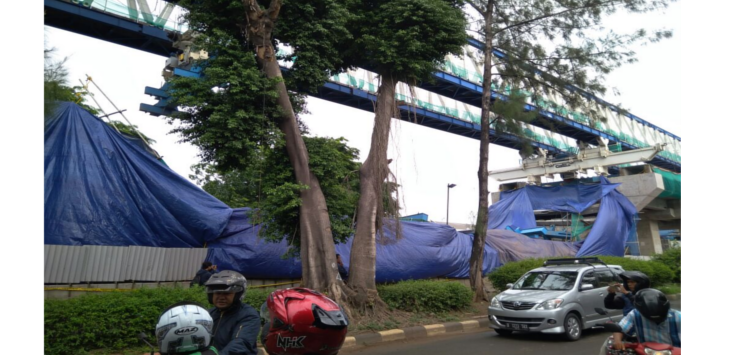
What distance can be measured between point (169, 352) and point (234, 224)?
10947 mm

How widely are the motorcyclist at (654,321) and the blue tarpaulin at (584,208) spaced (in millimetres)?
20764

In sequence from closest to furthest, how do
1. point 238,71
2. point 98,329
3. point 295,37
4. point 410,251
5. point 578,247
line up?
point 98,329
point 238,71
point 295,37
point 410,251
point 578,247

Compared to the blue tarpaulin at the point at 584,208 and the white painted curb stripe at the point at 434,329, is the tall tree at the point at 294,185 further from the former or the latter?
the blue tarpaulin at the point at 584,208

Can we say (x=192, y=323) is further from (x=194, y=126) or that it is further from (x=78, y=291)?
(x=78, y=291)

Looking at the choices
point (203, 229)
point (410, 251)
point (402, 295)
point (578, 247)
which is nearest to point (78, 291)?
point (203, 229)

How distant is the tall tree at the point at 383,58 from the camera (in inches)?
404

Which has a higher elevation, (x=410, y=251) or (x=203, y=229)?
(x=203, y=229)

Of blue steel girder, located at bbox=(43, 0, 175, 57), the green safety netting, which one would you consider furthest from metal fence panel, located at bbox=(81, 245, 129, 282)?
the green safety netting

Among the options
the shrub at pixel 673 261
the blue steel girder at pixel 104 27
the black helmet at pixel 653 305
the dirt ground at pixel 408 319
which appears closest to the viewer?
the black helmet at pixel 653 305

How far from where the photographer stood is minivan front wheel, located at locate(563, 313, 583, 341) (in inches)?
340

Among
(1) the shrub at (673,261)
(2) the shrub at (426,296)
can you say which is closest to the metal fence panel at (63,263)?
(2) the shrub at (426,296)

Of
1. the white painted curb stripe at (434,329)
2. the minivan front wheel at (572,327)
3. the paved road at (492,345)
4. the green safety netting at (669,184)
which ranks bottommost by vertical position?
the white painted curb stripe at (434,329)

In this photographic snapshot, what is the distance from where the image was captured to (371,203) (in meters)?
10.6

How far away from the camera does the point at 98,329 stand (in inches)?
265
